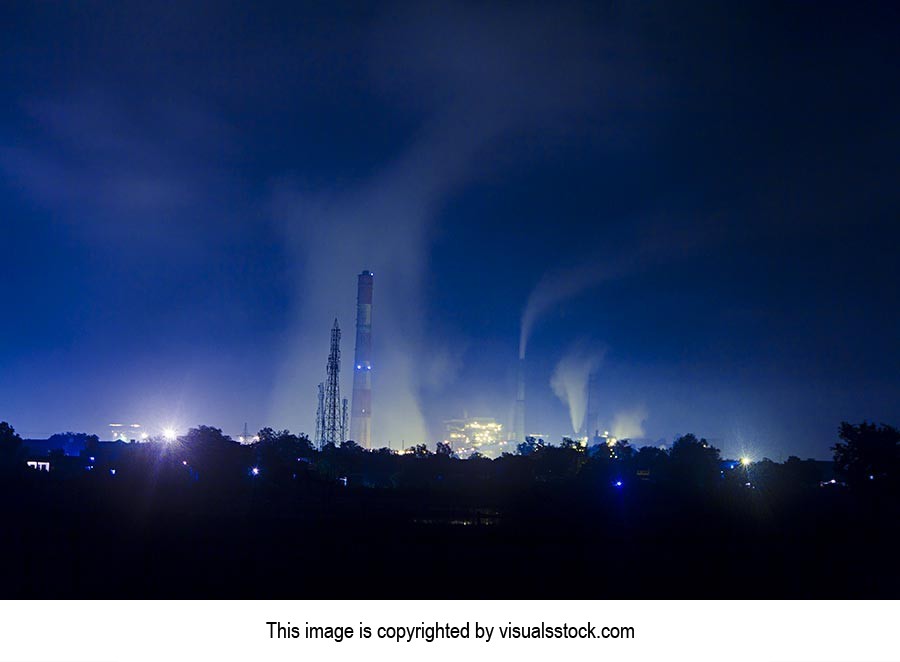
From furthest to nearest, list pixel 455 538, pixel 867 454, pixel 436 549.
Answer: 1. pixel 867 454
2. pixel 455 538
3. pixel 436 549

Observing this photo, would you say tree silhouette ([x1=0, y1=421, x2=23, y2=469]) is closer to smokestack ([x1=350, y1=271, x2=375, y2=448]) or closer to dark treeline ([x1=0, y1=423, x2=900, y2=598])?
dark treeline ([x1=0, y1=423, x2=900, y2=598])

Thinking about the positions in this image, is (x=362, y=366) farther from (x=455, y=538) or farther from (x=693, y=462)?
(x=455, y=538)

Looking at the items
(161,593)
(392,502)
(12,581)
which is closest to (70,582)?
(12,581)

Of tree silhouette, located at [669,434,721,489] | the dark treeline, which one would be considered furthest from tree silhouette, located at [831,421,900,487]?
tree silhouette, located at [669,434,721,489]

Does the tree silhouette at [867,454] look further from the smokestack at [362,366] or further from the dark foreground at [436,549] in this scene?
the smokestack at [362,366]

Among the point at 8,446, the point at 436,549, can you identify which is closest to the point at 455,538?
the point at 436,549
